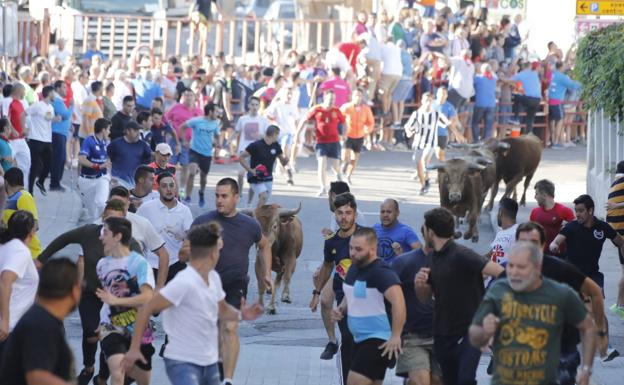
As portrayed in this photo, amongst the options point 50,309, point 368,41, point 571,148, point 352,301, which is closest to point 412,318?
point 352,301

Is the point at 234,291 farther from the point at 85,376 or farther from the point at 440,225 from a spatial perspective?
the point at 440,225

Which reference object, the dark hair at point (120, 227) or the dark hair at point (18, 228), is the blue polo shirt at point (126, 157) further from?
the dark hair at point (120, 227)

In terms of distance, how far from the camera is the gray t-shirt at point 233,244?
12234 millimetres

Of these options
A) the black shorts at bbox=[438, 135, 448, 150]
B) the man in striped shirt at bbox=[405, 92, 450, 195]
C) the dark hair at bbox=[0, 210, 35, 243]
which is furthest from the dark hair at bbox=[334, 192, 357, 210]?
the black shorts at bbox=[438, 135, 448, 150]

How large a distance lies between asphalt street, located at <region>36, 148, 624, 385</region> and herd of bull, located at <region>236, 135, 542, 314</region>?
0.40m

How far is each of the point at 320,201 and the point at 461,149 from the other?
2776 millimetres

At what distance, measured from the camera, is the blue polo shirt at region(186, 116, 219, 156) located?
79.0 ft

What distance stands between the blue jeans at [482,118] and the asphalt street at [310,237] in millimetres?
1537

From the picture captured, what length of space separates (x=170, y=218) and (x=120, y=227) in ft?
10.3

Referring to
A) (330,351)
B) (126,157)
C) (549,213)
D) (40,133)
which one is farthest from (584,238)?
(40,133)

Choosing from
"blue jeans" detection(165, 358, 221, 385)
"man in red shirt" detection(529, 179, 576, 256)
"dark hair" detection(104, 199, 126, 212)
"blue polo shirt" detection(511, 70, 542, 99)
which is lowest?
"blue jeans" detection(165, 358, 221, 385)

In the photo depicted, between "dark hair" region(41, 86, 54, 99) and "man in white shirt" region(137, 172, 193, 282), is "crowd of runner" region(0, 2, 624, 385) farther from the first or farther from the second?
"dark hair" region(41, 86, 54, 99)

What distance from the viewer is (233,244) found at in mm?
12258

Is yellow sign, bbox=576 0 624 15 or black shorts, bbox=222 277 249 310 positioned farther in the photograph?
yellow sign, bbox=576 0 624 15
